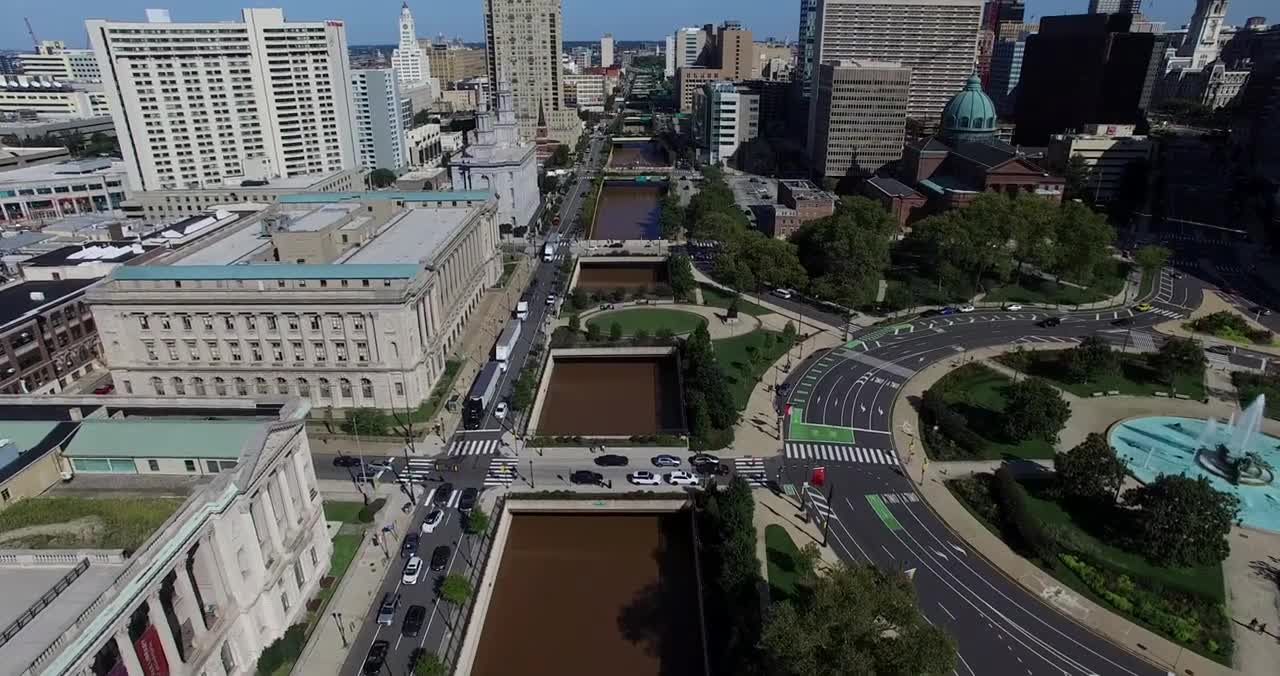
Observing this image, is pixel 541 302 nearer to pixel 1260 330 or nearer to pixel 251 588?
pixel 251 588

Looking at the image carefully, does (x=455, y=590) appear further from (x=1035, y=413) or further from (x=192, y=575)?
(x=1035, y=413)

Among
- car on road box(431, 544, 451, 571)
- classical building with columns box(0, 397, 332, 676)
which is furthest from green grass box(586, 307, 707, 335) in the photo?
classical building with columns box(0, 397, 332, 676)

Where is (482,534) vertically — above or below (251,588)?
below

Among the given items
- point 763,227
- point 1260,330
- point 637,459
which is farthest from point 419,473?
point 1260,330

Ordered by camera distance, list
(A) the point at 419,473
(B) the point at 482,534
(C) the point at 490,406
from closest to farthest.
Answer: (B) the point at 482,534
(A) the point at 419,473
(C) the point at 490,406

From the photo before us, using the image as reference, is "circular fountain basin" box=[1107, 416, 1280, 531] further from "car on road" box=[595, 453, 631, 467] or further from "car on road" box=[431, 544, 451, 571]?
"car on road" box=[431, 544, 451, 571]

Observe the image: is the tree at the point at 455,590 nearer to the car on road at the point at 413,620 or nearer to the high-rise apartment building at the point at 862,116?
the car on road at the point at 413,620

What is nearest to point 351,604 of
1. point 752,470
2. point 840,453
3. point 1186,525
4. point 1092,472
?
point 752,470
